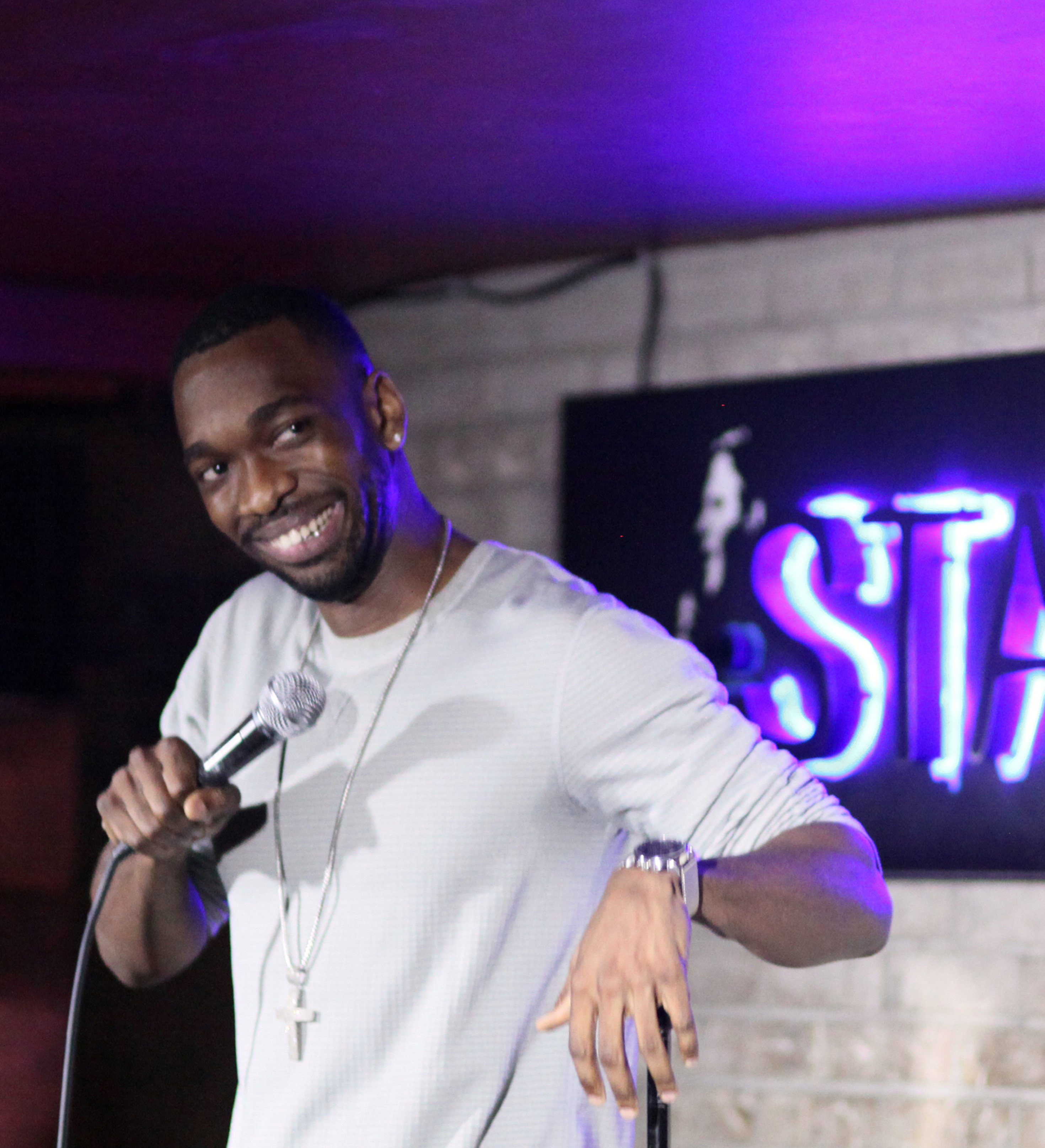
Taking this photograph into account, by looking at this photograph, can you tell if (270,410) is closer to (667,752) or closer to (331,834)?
(331,834)

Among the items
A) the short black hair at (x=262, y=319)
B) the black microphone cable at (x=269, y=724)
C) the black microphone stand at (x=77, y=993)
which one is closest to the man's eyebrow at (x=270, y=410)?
the short black hair at (x=262, y=319)

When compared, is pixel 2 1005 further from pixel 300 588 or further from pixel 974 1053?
pixel 974 1053

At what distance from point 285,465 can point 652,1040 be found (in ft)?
2.65

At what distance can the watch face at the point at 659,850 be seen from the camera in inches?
46.6

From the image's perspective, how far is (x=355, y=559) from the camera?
5.36ft

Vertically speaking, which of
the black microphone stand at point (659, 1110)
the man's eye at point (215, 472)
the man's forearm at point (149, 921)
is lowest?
the black microphone stand at point (659, 1110)

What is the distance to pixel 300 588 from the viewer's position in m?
1.65

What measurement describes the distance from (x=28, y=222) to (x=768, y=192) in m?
1.45

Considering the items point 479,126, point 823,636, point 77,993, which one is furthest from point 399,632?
point 823,636

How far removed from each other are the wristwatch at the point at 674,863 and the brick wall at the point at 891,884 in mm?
1758

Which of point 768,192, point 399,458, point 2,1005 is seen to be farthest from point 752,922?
point 2,1005

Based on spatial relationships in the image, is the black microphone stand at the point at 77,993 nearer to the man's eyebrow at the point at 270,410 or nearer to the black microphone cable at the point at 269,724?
the black microphone cable at the point at 269,724

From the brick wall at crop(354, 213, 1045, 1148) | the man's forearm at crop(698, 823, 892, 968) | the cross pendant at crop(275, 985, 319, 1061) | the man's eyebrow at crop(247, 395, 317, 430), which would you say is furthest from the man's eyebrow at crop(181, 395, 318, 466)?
the brick wall at crop(354, 213, 1045, 1148)

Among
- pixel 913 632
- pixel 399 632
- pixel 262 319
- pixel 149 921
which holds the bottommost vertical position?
pixel 149 921
